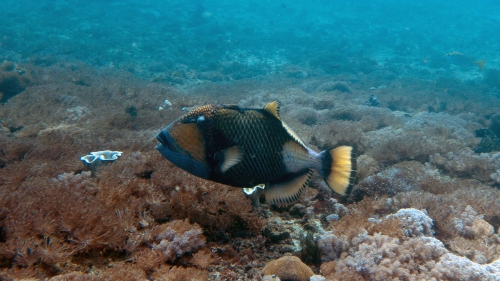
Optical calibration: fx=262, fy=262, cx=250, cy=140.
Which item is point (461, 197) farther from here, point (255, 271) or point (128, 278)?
point (128, 278)

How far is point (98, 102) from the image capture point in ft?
35.3

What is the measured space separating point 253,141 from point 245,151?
10 centimetres

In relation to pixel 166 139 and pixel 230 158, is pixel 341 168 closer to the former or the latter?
pixel 230 158

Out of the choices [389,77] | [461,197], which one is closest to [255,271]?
[461,197]

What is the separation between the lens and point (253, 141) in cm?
196

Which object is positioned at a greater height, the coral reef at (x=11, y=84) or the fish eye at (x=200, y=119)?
the fish eye at (x=200, y=119)

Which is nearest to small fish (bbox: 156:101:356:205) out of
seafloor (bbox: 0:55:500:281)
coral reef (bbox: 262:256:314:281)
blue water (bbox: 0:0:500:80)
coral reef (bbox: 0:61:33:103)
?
coral reef (bbox: 262:256:314:281)

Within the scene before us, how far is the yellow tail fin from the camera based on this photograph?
1.89 metres

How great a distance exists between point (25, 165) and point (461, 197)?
664 cm

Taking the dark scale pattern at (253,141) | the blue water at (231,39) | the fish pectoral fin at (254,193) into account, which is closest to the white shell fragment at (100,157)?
the fish pectoral fin at (254,193)

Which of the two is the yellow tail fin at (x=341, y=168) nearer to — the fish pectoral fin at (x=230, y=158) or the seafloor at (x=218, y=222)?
the fish pectoral fin at (x=230, y=158)

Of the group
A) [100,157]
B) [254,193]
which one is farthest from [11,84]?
[254,193]

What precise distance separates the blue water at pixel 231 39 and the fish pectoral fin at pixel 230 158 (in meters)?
20.6

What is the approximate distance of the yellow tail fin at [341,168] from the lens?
189 cm
